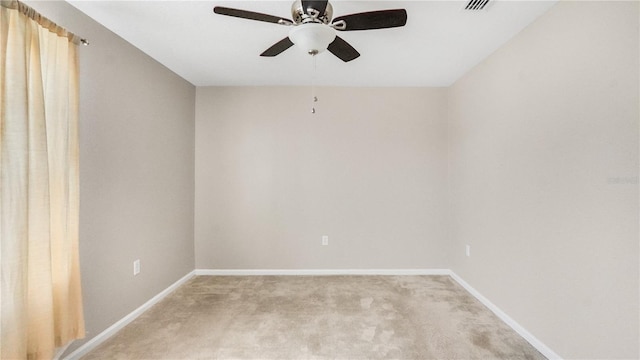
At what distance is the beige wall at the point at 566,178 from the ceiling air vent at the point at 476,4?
1.61 feet

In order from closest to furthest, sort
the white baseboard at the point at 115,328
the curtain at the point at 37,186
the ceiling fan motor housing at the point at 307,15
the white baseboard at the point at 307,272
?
the curtain at the point at 37,186 < the ceiling fan motor housing at the point at 307,15 < the white baseboard at the point at 115,328 < the white baseboard at the point at 307,272

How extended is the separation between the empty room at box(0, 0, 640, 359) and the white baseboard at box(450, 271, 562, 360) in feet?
0.06

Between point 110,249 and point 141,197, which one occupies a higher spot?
point 141,197

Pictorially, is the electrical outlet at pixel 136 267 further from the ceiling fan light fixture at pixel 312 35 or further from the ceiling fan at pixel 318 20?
the ceiling fan light fixture at pixel 312 35

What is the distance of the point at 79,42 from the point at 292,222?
252 centimetres

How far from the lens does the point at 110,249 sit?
2102 mm

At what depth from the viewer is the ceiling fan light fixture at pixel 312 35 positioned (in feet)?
4.86

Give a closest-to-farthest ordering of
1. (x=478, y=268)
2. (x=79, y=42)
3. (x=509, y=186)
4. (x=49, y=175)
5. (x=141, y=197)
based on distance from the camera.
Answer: (x=49, y=175), (x=79, y=42), (x=509, y=186), (x=141, y=197), (x=478, y=268)

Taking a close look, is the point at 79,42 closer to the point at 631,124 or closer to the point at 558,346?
the point at 631,124

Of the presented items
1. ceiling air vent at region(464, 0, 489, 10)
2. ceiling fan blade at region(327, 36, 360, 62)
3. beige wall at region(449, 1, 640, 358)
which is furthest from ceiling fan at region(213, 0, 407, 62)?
beige wall at region(449, 1, 640, 358)

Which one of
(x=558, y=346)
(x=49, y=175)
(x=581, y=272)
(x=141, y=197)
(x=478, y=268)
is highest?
(x=49, y=175)

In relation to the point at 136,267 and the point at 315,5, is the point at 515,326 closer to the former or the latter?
the point at 315,5

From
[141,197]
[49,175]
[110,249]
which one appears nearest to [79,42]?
[49,175]

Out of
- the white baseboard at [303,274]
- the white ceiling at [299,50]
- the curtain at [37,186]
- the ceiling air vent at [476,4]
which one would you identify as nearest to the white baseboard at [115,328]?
the white baseboard at [303,274]
